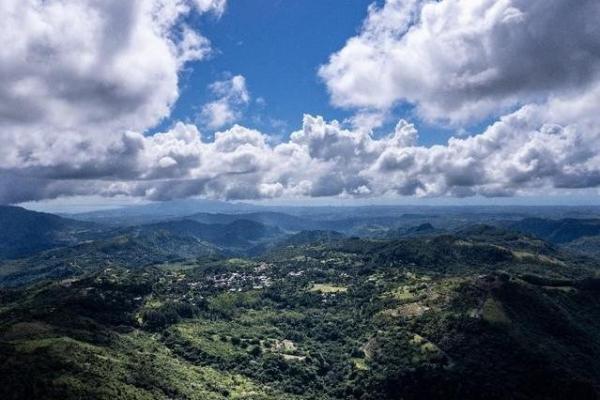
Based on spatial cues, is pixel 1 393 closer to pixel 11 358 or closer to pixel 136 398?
pixel 11 358

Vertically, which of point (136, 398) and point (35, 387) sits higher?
point (35, 387)

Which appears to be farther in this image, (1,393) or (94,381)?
A: (94,381)

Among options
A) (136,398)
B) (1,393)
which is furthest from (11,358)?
(136,398)

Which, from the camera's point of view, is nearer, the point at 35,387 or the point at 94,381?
the point at 35,387

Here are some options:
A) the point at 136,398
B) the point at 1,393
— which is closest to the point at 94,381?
the point at 136,398

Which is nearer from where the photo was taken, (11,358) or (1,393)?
(1,393)

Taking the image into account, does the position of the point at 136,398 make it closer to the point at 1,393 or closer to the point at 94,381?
the point at 94,381

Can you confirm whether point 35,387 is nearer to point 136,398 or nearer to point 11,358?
point 11,358

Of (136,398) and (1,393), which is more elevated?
(1,393)
